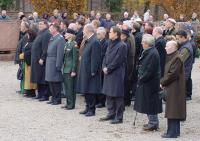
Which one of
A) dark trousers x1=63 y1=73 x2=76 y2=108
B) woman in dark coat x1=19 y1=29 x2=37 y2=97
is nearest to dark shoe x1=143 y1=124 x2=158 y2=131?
dark trousers x1=63 y1=73 x2=76 y2=108

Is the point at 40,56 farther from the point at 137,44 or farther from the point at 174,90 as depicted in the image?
the point at 174,90

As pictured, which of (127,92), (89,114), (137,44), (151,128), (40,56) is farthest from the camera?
(40,56)

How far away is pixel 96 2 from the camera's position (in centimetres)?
4178

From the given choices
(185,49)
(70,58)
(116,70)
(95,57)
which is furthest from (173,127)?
(70,58)

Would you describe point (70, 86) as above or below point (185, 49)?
below

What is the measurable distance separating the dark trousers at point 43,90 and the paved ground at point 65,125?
0.35 meters

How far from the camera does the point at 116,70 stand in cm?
1131

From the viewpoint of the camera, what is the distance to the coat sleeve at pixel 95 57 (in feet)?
38.6

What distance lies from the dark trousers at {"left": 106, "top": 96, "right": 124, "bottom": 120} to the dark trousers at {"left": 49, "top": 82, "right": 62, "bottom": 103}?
2.14m

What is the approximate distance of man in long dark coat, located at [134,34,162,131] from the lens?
10.5 meters

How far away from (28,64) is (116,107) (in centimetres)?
374

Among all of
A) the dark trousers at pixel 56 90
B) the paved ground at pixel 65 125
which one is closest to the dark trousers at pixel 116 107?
the paved ground at pixel 65 125

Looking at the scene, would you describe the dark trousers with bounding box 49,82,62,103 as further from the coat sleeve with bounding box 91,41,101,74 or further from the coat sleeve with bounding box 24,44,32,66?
the coat sleeve with bounding box 91,41,101,74

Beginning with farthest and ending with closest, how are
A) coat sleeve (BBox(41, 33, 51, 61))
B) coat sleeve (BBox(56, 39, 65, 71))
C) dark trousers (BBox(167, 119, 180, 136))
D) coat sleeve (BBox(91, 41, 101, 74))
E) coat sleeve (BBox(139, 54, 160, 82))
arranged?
coat sleeve (BBox(41, 33, 51, 61)) < coat sleeve (BBox(56, 39, 65, 71)) < coat sleeve (BBox(91, 41, 101, 74)) < coat sleeve (BBox(139, 54, 160, 82)) < dark trousers (BBox(167, 119, 180, 136))
